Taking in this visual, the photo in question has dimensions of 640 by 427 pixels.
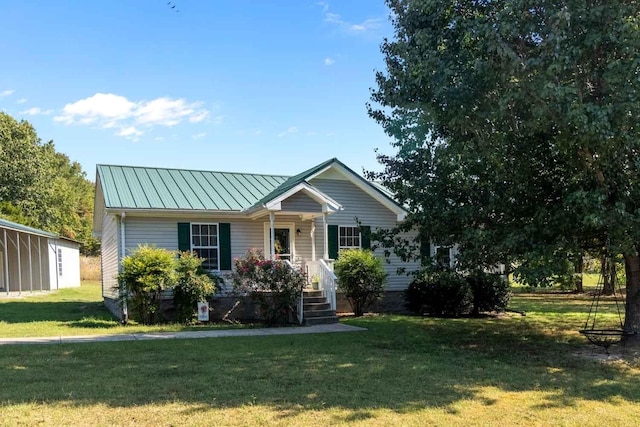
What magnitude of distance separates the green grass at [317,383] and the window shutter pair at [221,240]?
5.06 meters

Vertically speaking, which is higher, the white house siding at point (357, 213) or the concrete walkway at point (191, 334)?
the white house siding at point (357, 213)

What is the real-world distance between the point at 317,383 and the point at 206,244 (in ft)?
30.9

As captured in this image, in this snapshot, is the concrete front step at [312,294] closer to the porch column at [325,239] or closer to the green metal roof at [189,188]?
the porch column at [325,239]

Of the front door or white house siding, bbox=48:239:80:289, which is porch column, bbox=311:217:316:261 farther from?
white house siding, bbox=48:239:80:289

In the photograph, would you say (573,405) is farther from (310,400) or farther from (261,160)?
(261,160)

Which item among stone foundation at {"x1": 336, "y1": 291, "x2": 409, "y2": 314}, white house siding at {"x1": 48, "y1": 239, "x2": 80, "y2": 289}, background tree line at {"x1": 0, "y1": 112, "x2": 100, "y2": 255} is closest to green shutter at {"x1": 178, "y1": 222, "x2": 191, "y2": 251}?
stone foundation at {"x1": 336, "y1": 291, "x2": 409, "y2": 314}

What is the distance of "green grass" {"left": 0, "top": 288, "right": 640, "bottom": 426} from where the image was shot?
17.1 ft

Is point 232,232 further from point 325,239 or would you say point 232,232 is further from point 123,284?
point 123,284

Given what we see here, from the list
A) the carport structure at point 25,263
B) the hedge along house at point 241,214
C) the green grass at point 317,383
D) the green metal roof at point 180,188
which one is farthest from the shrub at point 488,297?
the carport structure at point 25,263

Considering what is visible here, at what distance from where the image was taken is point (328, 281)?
1453cm

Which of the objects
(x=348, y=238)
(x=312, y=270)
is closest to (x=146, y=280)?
(x=312, y=270)

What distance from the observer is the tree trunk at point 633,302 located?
9086mm

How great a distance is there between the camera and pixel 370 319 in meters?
14.5

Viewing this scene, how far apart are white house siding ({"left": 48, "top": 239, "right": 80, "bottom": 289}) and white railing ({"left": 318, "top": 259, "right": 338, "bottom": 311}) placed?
1894 centimetres
